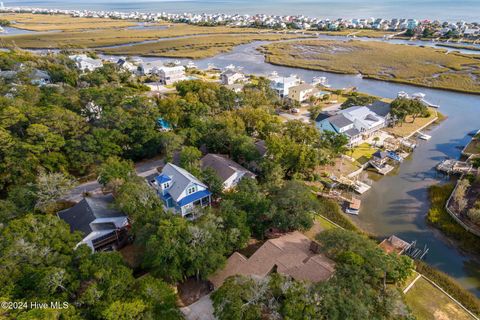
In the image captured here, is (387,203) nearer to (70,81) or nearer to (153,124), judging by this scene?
(153,124)

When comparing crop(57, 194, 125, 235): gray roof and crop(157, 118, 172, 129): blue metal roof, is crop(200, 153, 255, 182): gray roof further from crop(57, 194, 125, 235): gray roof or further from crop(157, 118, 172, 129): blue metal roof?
crop(157, 118, 172, 129): blue metal roof

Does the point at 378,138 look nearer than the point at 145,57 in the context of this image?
Yes

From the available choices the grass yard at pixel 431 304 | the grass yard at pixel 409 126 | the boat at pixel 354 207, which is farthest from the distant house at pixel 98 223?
the grass yard at pixel 409 126

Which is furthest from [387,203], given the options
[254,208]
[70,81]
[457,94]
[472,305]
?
[70,81]

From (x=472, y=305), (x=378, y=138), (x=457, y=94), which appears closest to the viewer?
(x=472, y=305)

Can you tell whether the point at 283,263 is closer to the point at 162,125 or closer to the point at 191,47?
the point at 162,125

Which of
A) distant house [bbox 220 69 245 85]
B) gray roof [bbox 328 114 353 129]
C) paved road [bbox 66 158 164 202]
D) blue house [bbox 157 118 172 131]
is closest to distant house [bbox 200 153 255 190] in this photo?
paved road [bbox 66 158 164 202]

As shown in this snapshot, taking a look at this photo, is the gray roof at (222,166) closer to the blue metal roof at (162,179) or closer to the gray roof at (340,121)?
the blue metal roof at (162,179)
